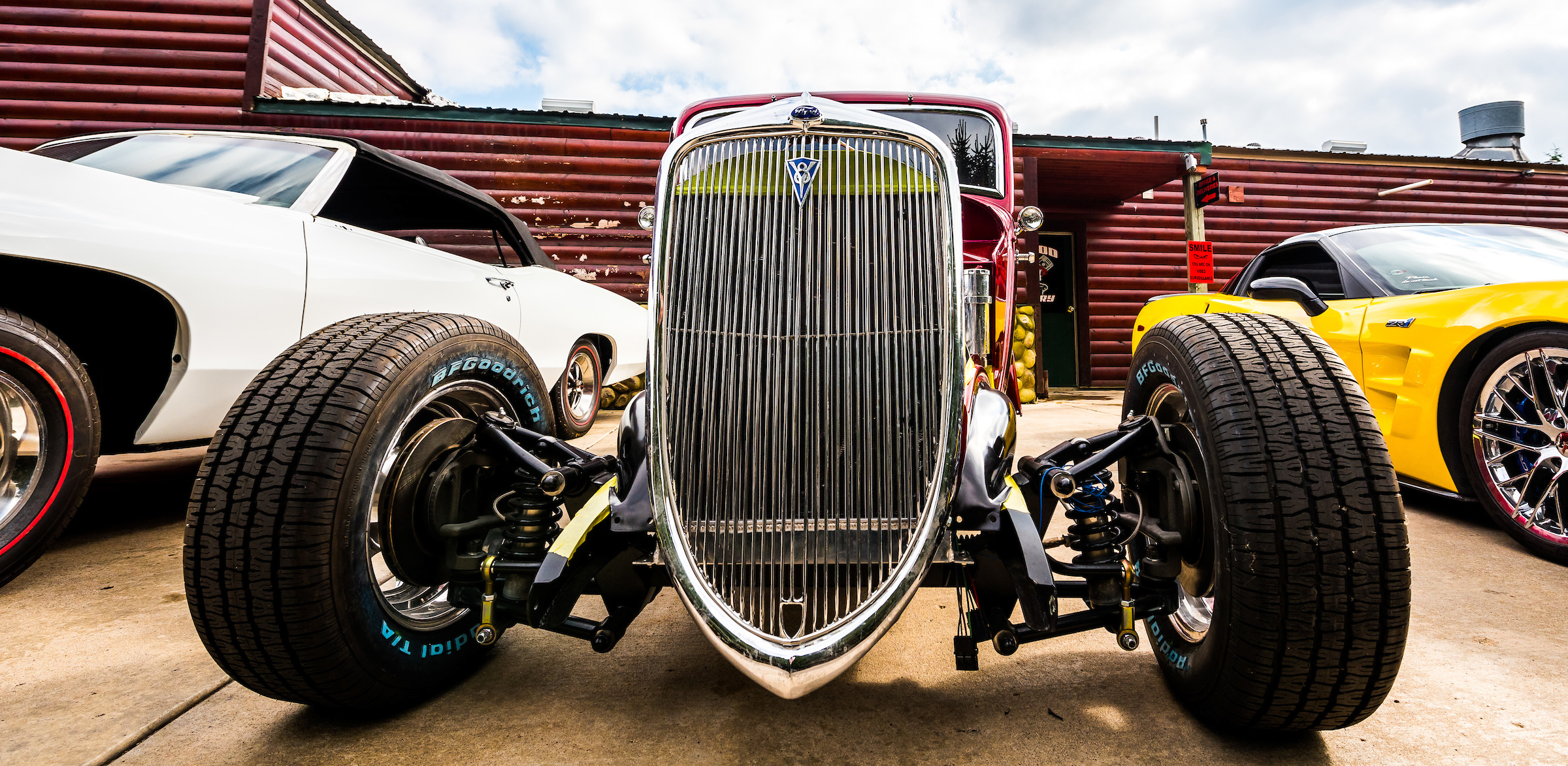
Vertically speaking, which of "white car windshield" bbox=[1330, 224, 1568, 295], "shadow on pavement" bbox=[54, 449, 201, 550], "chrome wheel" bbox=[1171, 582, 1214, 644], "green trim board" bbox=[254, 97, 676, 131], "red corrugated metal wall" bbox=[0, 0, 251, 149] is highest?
"red corrugated metal wall" bbox=[0, 0, 251, 149]

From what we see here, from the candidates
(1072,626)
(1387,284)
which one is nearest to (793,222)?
(1072,626)

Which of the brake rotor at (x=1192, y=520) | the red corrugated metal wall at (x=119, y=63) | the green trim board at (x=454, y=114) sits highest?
the red corrugated metal wall at (x=119, y=63)

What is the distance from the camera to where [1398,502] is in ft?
3.92

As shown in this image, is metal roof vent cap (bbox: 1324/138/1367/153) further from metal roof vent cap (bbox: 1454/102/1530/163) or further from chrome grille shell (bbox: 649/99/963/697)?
chrome grille shell (bbox: 649/99/963/697)

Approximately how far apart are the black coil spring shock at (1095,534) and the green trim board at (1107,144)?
7.53 m

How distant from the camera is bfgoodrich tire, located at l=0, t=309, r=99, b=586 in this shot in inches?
78.2

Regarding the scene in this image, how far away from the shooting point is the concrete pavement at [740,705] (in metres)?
1.31

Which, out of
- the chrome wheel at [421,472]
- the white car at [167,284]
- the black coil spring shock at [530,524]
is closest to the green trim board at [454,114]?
the white car at [167,284]

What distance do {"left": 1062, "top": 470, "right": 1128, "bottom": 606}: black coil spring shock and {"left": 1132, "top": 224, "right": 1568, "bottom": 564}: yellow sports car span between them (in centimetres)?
66

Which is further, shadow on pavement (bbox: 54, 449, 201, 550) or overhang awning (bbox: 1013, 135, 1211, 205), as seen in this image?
overhang awning (bbox: 1013, 135, 1211, 205)

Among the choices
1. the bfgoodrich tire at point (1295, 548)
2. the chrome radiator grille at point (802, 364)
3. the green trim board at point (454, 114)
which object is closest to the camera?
the bfgoodrich tire at point (1295, 548)

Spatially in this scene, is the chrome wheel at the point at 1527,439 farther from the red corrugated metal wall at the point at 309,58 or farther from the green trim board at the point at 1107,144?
the red corrugated metal wall at the point at 309,58

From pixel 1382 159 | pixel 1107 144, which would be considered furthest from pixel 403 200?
pixel 1382 159

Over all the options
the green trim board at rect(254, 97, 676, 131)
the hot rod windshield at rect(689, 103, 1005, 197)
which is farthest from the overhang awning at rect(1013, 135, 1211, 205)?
the hot rod windshield at rect(689, 103, 1005, 197)
